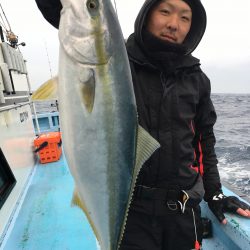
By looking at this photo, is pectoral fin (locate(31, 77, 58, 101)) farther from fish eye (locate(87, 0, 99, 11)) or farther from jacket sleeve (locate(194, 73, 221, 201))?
jacket sleeve (locate(194, 73, 221, 201))

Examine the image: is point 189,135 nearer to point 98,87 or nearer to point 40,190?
point 98,87

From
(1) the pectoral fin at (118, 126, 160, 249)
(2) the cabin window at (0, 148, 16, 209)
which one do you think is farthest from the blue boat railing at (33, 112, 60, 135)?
(1) the pectoral fin at (118, 126, 160, 249)

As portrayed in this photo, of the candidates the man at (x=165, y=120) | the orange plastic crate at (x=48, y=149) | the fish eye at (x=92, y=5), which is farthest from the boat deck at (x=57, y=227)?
the fish eye at (x=92, y=5)

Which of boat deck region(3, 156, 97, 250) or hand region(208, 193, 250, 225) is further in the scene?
boat deck region(3, 156, 97, 250)

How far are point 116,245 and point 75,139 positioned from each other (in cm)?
69

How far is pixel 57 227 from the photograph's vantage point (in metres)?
3.69

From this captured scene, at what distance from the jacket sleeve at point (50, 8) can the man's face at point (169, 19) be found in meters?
0.66

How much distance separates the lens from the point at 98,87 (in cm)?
124

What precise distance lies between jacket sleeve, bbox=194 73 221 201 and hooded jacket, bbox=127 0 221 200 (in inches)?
0.7

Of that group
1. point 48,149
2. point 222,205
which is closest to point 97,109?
point 222,205

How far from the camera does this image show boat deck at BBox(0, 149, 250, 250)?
9.27 feet

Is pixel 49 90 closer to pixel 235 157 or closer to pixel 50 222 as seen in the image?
pixel 50 222

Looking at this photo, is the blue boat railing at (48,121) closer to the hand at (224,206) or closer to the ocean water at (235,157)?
the ocean water at (235,157)

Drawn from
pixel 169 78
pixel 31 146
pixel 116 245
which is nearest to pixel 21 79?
pixel 31 146
